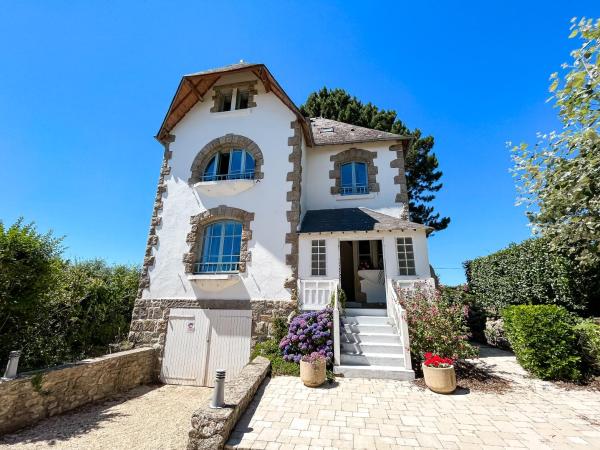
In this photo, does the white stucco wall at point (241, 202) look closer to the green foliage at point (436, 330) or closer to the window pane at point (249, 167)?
the window pane at point (249, 167)

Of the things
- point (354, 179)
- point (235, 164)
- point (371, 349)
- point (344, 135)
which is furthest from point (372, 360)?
point (344, 135)

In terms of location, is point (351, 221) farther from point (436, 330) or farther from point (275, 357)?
point (275, 357)

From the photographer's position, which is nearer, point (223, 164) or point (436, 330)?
point (436, 330)

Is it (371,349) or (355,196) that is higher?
(355,196)

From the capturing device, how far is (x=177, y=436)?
193 inches

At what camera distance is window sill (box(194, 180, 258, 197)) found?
9.14 metres

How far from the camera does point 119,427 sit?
5246 millimetres

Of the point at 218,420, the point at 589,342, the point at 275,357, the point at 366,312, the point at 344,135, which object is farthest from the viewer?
the point at 344,135

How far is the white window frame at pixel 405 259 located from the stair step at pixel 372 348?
2351mm

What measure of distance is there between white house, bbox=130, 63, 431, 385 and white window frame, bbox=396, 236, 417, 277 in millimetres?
31

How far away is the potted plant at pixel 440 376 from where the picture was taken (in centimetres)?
528

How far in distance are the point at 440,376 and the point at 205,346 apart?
6.45m

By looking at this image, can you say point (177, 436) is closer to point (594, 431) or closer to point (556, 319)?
→ point (594, 431)

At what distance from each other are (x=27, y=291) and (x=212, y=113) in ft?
25.8
